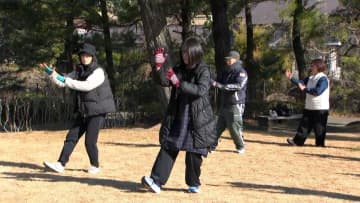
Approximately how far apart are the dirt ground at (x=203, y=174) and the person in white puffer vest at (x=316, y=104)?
0.25m

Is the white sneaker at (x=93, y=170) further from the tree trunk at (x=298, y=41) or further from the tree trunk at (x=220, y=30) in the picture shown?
the tree trunk at (x=220, y=30)

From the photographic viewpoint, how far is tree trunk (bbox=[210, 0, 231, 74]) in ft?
48.1

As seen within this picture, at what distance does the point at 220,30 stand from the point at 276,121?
281 cm

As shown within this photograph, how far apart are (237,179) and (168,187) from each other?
1.01m

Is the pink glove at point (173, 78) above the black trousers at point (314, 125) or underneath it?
above

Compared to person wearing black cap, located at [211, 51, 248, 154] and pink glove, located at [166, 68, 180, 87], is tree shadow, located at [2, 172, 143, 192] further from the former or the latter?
person wearing black cap, located at [211, 51, 248, 154]

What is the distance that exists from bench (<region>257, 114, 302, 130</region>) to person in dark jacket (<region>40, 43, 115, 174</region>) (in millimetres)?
7522

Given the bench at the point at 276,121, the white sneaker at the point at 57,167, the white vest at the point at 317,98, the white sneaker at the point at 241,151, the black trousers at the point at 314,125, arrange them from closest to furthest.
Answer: the white sneaker at the point at 57,167 → the white sneaker at the point at 241,151 → the white vest at the point at 317,98 → the black trousers at the point at 314,125 → the bench at the point at 276,121

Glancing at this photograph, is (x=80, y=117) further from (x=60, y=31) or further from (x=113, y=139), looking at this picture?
(x=60, y=31)

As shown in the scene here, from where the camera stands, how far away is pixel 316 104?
10.0 meters

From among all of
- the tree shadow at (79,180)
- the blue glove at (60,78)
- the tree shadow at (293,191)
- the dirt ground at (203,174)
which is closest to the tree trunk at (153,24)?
the dirt ground at (203,174)

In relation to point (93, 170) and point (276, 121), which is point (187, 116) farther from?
point (276, 121)

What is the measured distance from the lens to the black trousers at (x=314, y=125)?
33.0ft

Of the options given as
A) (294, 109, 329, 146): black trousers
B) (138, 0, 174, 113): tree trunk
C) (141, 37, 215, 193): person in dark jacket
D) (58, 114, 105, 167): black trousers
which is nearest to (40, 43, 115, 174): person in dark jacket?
(58, 114, 105, 167): black trousers
